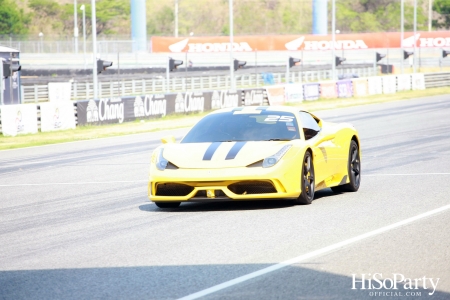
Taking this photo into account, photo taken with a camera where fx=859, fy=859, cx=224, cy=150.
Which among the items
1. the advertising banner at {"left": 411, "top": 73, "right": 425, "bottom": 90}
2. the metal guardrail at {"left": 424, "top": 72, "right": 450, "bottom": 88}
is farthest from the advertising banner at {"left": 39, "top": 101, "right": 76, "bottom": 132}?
the metal guardrail at {"left": 424, "top": 72, "right": 450, "bottom": 88}

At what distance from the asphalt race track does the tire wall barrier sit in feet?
40.8

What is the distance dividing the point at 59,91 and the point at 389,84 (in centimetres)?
1954

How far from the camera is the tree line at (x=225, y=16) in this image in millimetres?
122375

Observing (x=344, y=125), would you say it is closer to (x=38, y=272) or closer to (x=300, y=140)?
(x=300, y=140)

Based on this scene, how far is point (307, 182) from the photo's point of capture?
1080 cm

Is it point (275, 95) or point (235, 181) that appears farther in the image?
point (275, 95)

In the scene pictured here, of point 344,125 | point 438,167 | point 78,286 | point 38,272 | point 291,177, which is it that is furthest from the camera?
point 438,167

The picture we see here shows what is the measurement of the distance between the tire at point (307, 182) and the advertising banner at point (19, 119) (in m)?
17.3

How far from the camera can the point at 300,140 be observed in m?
11.0

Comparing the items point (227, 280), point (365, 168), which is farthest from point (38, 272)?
point (365, 168)

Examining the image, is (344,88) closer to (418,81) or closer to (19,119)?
(418,81)

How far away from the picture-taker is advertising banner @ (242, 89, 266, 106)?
37.8 meters

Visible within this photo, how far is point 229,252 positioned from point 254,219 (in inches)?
78.2

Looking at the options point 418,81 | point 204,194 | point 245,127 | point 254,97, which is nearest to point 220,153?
point 204,194
